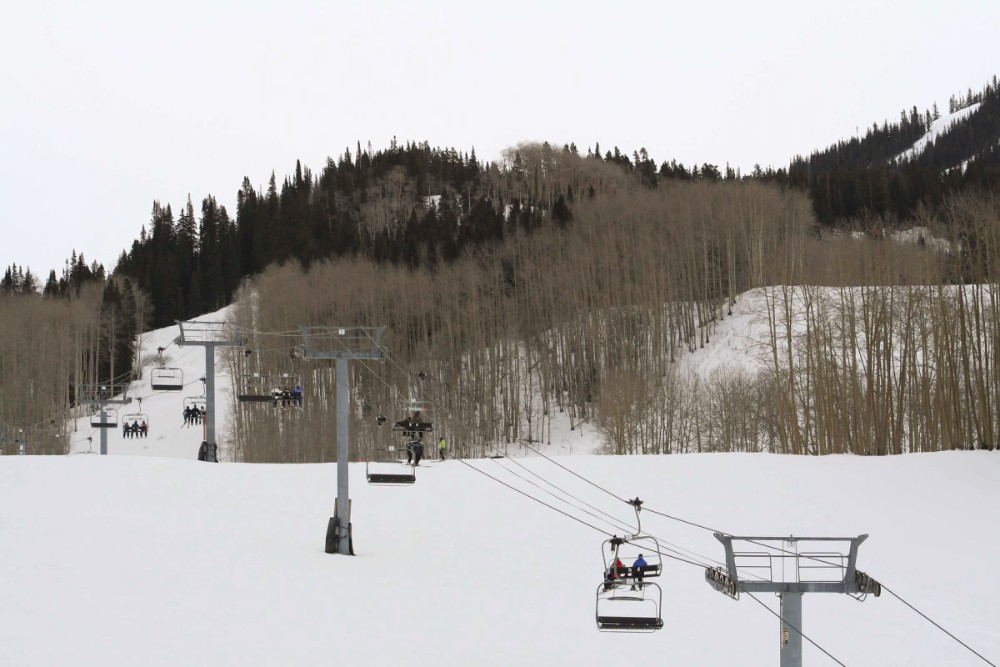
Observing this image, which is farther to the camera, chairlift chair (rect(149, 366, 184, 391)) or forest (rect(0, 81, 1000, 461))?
forest (rect(0, 81, 1000, 461))

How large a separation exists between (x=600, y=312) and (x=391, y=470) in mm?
32611

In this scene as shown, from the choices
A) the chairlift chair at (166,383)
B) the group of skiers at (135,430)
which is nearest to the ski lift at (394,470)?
the chairlift chair at (166,383)

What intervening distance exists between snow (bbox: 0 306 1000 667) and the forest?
5696mm

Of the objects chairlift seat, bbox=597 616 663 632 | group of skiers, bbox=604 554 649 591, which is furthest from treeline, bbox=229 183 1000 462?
chairlift seat, bbox=597 616 663 632

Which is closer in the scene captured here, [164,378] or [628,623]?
[628,623]

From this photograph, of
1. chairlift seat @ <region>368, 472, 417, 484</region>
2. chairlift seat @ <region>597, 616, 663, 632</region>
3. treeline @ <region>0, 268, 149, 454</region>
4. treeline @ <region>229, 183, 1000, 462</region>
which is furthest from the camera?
treeline @ <region>0, 268, 149, 454</region>

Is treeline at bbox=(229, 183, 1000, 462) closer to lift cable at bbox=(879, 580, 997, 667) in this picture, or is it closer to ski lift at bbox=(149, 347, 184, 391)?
ski lift at bbox=(149, 347, 184, 391)

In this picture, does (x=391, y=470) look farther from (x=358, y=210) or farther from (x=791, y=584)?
(x=358, y=210)

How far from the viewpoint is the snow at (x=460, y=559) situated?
1703 centimetres

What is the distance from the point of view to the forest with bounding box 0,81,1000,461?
131ft

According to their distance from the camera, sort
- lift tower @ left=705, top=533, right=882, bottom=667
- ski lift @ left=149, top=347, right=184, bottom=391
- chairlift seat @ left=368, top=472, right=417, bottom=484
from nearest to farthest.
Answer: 1. lift tower @ left=705, top=533, right=882, bottom=667
2. chairlift seat @ left=368, top=472, right=417, bottom=484
3. ski lift @ left=149, top=347, right=184, bottom=391

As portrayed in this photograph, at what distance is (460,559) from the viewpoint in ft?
75.4

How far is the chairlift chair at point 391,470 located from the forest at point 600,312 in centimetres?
331

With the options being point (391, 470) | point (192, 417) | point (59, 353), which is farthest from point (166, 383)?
point (391, 470)
